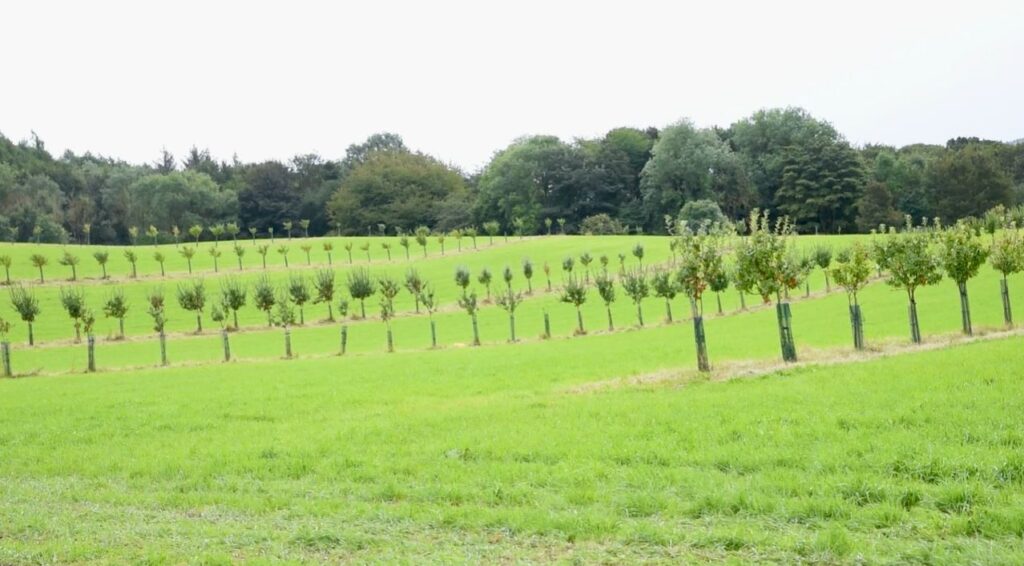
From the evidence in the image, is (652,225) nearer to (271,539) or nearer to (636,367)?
(636,367)

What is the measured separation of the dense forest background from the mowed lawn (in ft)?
242

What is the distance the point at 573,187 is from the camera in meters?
107

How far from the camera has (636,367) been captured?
24.0 m

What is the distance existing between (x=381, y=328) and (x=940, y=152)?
7983 centimetres

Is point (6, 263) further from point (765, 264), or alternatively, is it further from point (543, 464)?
point (543, 464)

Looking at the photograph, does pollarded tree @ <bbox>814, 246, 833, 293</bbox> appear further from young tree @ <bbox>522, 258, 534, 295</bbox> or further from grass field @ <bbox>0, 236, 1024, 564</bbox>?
grass field @ <bbox>0, 236, 1024, 564</bbox>

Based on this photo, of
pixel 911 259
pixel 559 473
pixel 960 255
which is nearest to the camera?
pixel 559 473

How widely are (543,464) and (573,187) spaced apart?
97.8m

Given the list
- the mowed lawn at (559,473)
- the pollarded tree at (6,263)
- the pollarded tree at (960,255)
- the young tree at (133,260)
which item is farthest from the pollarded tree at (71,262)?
the pollarded tree at (960,255)

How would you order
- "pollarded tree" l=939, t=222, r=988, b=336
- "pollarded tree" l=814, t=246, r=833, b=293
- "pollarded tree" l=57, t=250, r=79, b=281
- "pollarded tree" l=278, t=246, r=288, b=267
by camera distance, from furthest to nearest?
1. "pollarded tree" l=278, t=246, r=288, b=267
2. "pollarded tree" l=57, t=250, r=79, b=281
3. "pollarded tree" l=814, t=246, r=833, b=293
4. "pollarded tree" l=939, t=222, r=988, b=336

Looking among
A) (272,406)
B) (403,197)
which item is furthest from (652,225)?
(272,406)

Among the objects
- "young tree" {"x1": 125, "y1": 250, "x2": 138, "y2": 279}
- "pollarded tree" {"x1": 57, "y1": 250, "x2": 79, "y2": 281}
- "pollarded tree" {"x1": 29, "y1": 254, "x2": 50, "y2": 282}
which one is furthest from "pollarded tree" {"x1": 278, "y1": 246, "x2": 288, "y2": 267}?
"pollarded tree" {"x1": 29, "y1": 254, "x2": 50, "y2": 282}

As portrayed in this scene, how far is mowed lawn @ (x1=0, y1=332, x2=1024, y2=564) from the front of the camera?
759 cm

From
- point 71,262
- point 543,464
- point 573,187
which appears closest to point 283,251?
point 71,262
